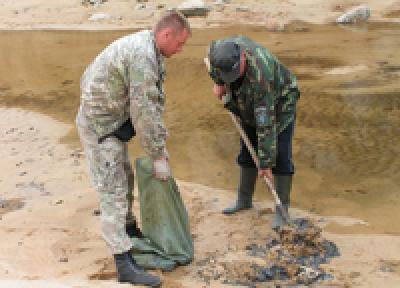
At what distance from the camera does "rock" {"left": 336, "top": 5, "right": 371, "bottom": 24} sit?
14514mm

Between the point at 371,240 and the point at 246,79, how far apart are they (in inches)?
63.3

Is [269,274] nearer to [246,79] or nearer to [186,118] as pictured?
[246,79]

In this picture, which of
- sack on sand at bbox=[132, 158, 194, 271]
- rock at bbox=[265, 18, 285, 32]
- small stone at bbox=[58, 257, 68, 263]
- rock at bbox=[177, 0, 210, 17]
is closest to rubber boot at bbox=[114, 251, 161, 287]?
sack on sand at bbox=[132, 158, 194, 271]

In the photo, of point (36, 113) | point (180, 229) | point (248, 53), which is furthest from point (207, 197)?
point (36, 113)

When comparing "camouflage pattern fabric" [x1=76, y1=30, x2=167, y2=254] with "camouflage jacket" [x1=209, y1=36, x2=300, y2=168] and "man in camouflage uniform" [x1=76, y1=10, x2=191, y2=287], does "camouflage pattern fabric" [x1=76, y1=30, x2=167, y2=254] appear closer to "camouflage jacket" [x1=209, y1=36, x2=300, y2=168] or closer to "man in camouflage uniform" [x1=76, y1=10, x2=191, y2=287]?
"man in camouflage uniform" [x1=76, y1=10, x2=191, y2=287]

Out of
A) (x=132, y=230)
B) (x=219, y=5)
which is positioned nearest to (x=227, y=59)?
(x=132, y=230)

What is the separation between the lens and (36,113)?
886 centimetres

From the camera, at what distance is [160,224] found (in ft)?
13.4

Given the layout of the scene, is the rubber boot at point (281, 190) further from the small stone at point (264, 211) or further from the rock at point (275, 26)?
the rock at point (275, 26)

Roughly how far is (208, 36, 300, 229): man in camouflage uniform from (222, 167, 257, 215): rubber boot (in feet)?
0.91

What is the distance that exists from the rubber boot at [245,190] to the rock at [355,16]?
34.2ft

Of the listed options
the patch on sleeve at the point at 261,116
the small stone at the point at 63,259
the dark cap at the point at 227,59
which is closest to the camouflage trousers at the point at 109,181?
the small stone at the point at 63,259

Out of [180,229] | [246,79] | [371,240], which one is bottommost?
[371,240]

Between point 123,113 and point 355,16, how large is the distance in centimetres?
1202
